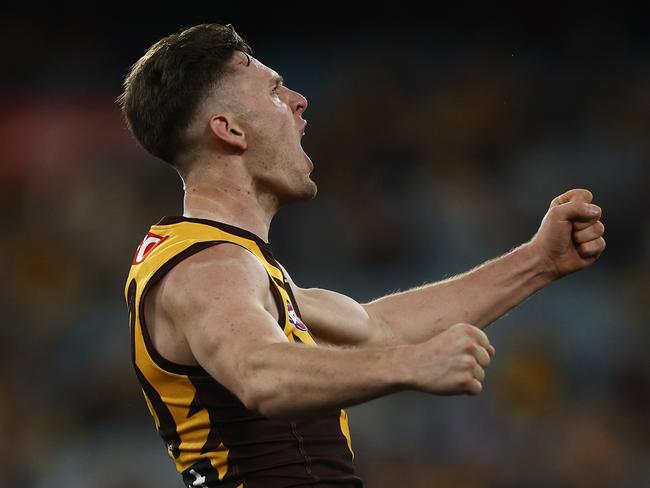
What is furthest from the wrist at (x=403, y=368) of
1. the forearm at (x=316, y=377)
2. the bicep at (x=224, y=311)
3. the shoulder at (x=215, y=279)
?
the shoulder at (x=215, y=279)

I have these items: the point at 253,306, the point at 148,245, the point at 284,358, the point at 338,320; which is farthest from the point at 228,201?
the point at 284,358

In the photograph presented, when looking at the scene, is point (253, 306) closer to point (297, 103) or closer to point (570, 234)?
point (297, 103)

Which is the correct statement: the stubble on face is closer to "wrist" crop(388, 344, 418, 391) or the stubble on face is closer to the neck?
the neck

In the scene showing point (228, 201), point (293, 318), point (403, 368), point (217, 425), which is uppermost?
point (228, 201)

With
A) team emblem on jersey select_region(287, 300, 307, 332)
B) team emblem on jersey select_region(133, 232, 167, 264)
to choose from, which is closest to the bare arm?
team emblem on jersey select_region(287, 300, 307, 332)

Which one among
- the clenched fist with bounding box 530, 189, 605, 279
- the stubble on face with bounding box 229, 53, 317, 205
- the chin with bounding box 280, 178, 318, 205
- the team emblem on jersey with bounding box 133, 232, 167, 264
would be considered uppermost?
the stubble on face with bounding box 229, 53, 317, 205

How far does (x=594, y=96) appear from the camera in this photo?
27.1 feet

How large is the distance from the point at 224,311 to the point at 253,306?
8cm

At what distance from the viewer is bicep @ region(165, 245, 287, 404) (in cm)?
250

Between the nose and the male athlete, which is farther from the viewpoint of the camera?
the nose

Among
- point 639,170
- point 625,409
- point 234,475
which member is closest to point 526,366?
point 625,409

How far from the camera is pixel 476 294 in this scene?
13.2ft

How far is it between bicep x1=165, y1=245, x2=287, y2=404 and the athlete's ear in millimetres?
673

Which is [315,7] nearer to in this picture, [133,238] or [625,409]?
[133,238]
